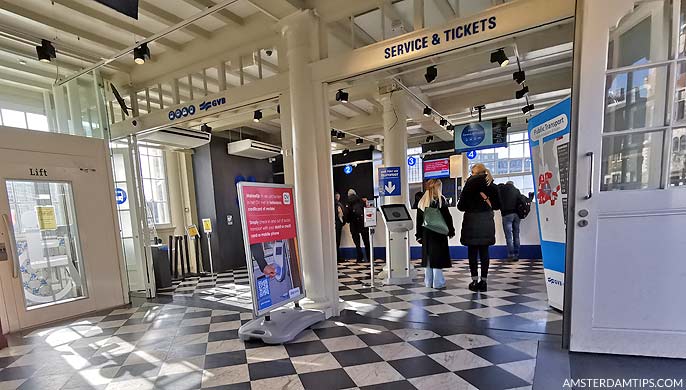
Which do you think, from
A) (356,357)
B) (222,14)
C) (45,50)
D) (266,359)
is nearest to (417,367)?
(356,357)

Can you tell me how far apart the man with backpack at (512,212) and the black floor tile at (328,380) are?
4.89 meters

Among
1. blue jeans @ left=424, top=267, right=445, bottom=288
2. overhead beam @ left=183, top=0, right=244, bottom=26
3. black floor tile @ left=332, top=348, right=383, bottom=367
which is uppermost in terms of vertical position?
overhead beam @ left=183, top=0, right=244, bottom=26

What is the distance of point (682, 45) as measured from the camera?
1998 millimetres

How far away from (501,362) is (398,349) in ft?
2.49

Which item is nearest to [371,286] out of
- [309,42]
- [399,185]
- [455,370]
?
[399,185]

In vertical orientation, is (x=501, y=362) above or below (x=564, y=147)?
below

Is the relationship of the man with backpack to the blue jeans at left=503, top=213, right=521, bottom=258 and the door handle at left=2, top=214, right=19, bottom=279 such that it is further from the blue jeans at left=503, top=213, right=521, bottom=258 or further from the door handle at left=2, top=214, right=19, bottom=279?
the door handle at left=2, top=214, right=19, bottom=279

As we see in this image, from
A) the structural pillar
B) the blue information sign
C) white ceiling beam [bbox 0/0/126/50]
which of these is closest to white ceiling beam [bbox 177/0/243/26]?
white ceiling beam [bbox 0/0/126/50]

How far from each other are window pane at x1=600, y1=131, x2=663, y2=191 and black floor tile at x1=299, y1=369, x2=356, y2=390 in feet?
7.27

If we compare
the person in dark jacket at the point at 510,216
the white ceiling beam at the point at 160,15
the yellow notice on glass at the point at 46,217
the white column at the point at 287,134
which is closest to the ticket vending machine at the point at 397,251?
the white column at the point at 287,134

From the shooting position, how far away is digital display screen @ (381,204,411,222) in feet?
15.3

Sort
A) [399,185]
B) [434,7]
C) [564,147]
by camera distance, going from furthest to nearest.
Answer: [399,185]
[434,7]
[564,147]

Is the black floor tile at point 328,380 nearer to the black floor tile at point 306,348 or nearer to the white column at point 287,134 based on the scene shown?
the black floor tile at point 306,348

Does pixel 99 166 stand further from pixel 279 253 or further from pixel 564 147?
pixel 564 147
